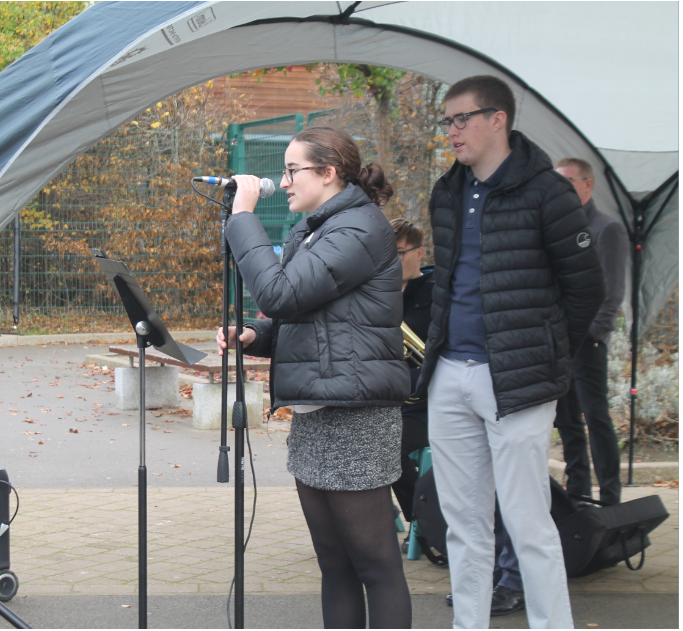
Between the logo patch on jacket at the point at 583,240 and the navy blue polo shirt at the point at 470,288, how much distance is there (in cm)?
37

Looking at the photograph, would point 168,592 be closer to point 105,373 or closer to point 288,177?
point 288,177

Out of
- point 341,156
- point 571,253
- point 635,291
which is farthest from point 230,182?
point 635,291

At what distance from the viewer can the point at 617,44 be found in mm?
4699

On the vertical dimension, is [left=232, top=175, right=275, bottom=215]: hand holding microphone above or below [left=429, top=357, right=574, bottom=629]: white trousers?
above

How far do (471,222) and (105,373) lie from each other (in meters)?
8.19

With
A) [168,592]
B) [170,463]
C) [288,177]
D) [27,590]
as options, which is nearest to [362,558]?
[288,177]

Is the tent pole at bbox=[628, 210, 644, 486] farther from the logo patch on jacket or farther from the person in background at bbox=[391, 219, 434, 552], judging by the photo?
the logo patch on jacket

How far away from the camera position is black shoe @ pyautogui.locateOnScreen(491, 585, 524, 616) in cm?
392

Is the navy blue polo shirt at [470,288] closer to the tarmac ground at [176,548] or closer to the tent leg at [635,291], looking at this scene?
the tarmac ground at [176,548]

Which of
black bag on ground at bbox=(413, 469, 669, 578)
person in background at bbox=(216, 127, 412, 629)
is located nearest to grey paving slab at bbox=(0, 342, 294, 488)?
black bag on ground at bbox=(413, 469, 669, 578)

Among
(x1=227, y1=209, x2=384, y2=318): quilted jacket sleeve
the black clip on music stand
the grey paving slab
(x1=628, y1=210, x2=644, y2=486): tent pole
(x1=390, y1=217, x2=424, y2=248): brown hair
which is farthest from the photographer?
the grey paving slab

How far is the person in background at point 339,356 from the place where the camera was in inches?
105

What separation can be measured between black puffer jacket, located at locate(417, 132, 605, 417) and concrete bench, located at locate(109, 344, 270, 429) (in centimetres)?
404

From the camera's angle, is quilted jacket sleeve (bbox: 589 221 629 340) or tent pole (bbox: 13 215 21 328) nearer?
quilted jacket sleeve (bbox: 589 221 629 340)
